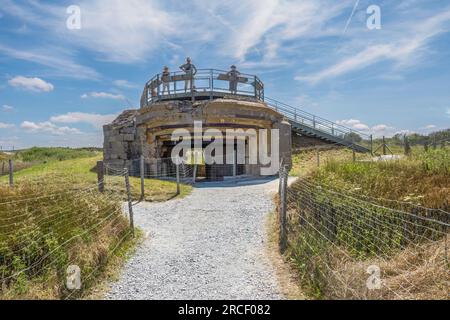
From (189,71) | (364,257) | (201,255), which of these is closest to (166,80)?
(189,71)

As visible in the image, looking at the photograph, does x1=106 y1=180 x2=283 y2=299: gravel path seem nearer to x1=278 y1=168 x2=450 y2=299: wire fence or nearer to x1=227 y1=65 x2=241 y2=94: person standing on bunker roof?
x1=278 y1=168 x2=450 y2=299: wire fence

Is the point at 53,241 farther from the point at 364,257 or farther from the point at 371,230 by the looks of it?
the point at 371,230

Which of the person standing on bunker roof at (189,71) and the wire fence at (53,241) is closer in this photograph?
the wire fence at (53,241)

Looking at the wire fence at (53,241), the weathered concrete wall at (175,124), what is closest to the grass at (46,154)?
the weathered concrete wall at (175,124)

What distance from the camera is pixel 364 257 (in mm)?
5742

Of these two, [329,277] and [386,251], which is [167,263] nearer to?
[329,277]

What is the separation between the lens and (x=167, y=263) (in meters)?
6.39

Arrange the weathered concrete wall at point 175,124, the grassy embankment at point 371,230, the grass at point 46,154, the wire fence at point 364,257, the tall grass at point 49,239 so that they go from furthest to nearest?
1. the grass at point 46,154
2. the weathered concrete wall at point 175,124
3. the tall grass at point 49,239
4. the grassy embankment at point 371,230
5. the wire fence at point 364,257

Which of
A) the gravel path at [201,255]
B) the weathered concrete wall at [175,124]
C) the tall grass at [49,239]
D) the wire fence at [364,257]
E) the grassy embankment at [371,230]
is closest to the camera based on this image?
the wire fence at [364,257]

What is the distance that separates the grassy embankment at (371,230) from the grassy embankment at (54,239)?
11.5 ft

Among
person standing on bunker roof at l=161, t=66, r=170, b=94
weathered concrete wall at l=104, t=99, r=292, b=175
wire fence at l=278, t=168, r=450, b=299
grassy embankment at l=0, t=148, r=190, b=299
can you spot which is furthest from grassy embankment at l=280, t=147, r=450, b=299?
person standing on bunker roof at l=161, t=66, r=170, b=94

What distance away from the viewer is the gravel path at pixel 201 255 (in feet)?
17.0

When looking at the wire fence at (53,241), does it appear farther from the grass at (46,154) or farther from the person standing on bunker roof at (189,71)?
the grass at (46,154)
